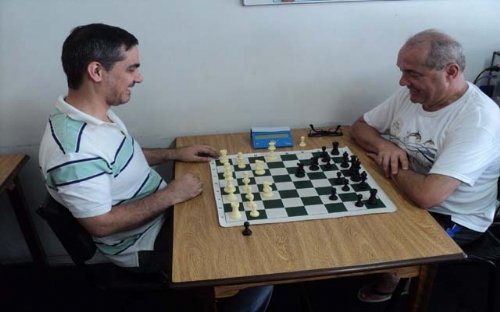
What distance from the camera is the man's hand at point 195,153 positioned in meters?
2.03

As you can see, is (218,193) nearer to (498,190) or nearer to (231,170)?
(231,170)

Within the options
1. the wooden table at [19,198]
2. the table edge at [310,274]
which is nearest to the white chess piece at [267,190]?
the table edge at [310,274]

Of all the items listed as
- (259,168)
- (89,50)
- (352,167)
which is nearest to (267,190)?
(259,168)

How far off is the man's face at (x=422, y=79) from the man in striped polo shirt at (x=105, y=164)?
1.02 m

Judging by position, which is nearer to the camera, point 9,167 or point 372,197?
point 372,197

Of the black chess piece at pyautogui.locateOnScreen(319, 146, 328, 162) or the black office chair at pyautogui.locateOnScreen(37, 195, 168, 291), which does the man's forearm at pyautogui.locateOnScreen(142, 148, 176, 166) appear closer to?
the black office chair at pyautogui.locateOnScreen(37, 195, 168, 291)

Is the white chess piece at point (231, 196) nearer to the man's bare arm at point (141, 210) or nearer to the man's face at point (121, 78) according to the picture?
the man's bare arm at point (141, 210)

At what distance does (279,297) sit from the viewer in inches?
92.1

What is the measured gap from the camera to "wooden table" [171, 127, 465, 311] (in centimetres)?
129

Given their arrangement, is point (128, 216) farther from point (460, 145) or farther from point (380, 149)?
point (460, 145)

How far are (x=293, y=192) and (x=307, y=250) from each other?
14.8 inches

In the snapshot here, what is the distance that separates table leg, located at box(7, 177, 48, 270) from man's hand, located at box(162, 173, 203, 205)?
1.02 metres

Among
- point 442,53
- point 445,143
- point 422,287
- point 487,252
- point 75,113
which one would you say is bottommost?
point 487,252

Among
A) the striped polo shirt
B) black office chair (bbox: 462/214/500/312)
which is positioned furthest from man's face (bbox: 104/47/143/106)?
black office chair (bbox: 462/214/500/312)
